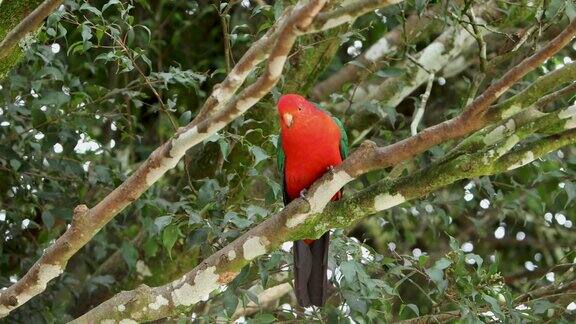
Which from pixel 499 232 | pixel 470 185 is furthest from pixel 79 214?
pixel 499 232

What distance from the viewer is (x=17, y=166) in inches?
168

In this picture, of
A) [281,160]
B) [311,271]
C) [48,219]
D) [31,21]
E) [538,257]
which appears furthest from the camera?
[538,257]

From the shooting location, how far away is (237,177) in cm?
451

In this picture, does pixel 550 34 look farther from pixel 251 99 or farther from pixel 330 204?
pixel 251 99

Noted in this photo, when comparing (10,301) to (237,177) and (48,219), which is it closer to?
(48,219)

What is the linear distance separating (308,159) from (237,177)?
703mm

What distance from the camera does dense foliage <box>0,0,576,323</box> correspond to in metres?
3.66

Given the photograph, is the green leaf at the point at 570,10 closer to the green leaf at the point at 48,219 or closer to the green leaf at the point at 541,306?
the green leaf at the point at 541,306

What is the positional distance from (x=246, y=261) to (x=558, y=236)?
3.82 m

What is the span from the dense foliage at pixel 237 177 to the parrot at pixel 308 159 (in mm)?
78

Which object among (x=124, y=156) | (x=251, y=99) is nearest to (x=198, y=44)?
(x=124, y=156)

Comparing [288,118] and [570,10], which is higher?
[570,10]

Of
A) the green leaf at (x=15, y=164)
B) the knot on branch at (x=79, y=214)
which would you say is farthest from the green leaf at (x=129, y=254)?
the knot on branch at (x=79, y=214)

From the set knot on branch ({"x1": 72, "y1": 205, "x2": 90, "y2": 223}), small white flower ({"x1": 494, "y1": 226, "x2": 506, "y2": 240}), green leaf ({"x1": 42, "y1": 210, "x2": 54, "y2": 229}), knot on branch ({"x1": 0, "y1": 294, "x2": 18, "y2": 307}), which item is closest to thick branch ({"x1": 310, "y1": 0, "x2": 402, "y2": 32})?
knot on branch ({"x1": 72, "y1": 205, "x2": 90, "y2": 223})
